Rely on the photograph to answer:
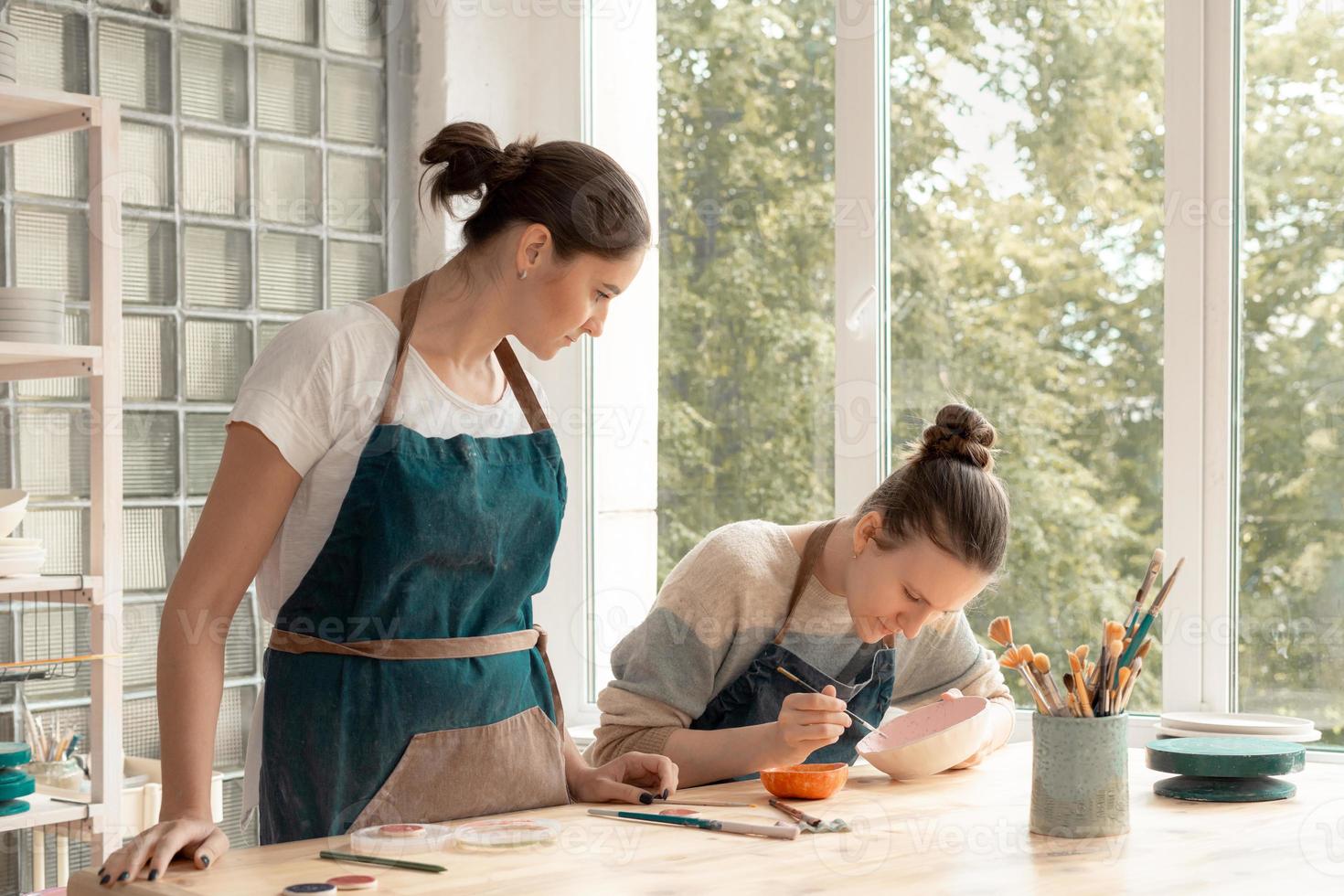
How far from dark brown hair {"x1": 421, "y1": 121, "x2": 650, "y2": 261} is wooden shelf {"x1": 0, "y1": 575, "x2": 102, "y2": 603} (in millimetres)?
1287

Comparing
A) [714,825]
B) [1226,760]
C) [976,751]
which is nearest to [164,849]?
[714,825]

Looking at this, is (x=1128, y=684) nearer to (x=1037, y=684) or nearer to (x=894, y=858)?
(x=1037, y=684)

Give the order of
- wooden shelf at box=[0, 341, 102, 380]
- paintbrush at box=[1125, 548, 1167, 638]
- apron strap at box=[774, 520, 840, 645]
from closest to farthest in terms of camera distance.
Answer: paintbrush at box=[1125, 548, 1167, 638] < apron strap at box=[774, 520, 840, 645] < wooden shelf at box=[0, 341, 102, 380]

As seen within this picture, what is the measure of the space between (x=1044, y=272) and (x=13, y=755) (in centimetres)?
221

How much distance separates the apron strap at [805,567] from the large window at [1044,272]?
76 centimetres

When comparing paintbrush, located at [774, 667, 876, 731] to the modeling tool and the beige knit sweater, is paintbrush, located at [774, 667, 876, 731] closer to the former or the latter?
the beige knit sweater

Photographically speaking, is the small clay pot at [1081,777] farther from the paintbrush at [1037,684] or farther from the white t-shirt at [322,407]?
the white t-shirt at [322,407]

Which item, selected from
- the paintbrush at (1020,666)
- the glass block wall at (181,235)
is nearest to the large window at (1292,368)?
the paintbrush at (1020,666)

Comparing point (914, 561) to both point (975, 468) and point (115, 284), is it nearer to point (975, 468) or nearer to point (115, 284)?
point (975, 468)

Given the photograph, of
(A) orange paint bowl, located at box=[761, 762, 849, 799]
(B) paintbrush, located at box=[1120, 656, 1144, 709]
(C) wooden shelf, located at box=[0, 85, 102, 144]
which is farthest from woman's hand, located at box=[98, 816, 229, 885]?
(C) wooden shelf, located at box=[0, 85, 102, 144]

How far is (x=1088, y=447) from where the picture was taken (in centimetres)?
276

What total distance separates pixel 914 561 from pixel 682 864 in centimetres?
70

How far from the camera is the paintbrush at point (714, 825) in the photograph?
156 cm

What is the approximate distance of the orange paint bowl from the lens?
5.78ft
